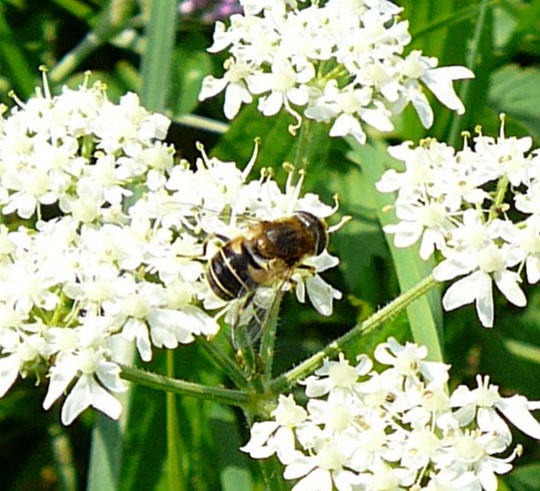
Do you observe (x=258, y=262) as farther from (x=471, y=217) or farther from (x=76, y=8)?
(x=76, y=8)

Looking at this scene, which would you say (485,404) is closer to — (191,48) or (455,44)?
(455,44)

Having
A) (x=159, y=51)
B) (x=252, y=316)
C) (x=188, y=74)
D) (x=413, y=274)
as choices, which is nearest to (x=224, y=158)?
(x=159, y=51)

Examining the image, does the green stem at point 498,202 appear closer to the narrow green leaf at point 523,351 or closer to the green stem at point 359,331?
the green stem at point 359,331

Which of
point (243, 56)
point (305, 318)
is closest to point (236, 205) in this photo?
point (243, 56)

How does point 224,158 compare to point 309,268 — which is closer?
point 309,268

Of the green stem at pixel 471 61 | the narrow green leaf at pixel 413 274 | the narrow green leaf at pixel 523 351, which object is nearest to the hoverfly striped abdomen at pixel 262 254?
the narrow green leaf at pixel 413 274

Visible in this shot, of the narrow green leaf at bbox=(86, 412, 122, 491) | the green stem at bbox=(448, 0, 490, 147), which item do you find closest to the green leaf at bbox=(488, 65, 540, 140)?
the green stem at bbox=(448, 0, 490, 147)
